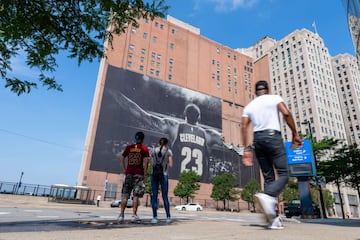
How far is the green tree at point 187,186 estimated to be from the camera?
40.4 metres

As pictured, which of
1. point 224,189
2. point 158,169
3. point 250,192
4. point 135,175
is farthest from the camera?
point 250,192

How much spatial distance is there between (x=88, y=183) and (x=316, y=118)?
59.6 m

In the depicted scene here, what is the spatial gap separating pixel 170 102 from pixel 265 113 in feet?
160

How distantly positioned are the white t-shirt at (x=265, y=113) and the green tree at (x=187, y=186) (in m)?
39.1

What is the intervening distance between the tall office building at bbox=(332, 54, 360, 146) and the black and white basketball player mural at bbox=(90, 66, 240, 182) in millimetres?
49076

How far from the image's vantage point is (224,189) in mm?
43000

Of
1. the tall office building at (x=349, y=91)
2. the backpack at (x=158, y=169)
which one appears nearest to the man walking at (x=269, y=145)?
the backpack at (x=158, y=169)

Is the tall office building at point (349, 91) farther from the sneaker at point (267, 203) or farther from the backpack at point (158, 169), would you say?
the sneaker at point (267, 203)

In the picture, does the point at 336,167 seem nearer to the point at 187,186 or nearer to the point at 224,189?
the point at 224,189

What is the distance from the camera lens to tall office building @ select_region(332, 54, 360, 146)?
77062mm

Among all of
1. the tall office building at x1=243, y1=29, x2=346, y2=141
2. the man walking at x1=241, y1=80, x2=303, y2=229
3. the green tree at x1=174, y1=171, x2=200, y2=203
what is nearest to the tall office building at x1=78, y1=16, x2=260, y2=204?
the green tree at x1=174, y1=171, x2=200, y2=203

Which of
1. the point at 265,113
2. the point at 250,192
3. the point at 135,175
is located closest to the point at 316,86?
the point at 250,192

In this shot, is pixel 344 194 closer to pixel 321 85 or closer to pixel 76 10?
pixel 321 85

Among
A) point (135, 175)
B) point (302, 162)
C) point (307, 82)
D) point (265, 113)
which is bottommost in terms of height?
point (135, 175)
